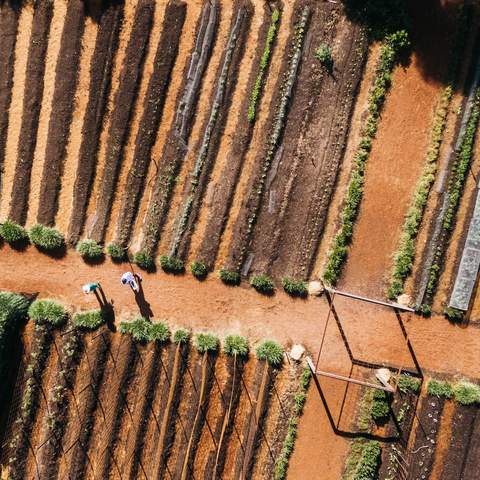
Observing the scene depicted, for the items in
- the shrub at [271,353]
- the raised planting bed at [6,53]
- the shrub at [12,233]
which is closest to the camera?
the shrub at [271,353]

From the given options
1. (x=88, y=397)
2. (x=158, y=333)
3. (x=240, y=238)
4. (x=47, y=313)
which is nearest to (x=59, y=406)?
(x=88, y=397)

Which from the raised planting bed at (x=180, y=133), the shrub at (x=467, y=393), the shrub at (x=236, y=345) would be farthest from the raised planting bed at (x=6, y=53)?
the shrub at (x=467, y=393)

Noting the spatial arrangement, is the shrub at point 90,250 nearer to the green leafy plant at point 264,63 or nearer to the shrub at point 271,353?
the shrub at point 271,353

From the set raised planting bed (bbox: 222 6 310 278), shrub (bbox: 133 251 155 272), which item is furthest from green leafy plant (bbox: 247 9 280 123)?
shrub (bbox: 133 251 155 272)

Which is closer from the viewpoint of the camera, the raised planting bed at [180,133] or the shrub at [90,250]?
the shrub at [90,250]

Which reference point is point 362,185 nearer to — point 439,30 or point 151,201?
point 439,30

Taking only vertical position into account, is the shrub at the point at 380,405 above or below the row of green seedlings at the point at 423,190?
below

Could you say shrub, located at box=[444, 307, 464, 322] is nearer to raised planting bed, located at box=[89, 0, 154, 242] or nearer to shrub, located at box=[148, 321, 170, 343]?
shrub, located at box=[148, 321, 170, 343]

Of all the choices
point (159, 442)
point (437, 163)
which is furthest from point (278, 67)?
point (159, 442)
